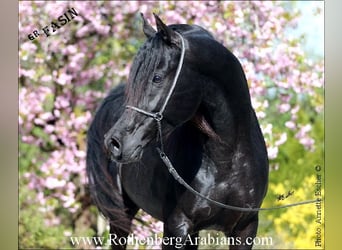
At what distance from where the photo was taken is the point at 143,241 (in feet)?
9.70

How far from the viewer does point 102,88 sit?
346 cm

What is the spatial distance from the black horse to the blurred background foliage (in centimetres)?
116

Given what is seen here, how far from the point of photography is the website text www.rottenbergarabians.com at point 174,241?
197 cm

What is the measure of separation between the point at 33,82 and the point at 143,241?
3.45 ft

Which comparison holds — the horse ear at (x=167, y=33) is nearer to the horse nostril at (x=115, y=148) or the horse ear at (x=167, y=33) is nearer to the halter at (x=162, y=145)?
the halter at (x=162, y=145)

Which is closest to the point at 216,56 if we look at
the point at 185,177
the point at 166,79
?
the point at 166,79

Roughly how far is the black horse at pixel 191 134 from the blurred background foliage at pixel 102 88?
3.80 ft

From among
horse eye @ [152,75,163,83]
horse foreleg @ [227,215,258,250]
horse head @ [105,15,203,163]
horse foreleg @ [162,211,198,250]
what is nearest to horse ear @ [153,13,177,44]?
horse head @ [105,15,203,163]

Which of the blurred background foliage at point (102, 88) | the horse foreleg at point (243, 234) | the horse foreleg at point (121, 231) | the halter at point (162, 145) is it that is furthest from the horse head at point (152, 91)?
the blurred background foliage at point (102, 88)

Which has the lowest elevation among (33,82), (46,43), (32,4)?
(33,82)

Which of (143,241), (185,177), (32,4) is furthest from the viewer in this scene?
(32,4)

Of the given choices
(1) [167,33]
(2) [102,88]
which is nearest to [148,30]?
(1) [167,33]

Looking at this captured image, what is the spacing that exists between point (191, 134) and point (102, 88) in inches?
60.8
